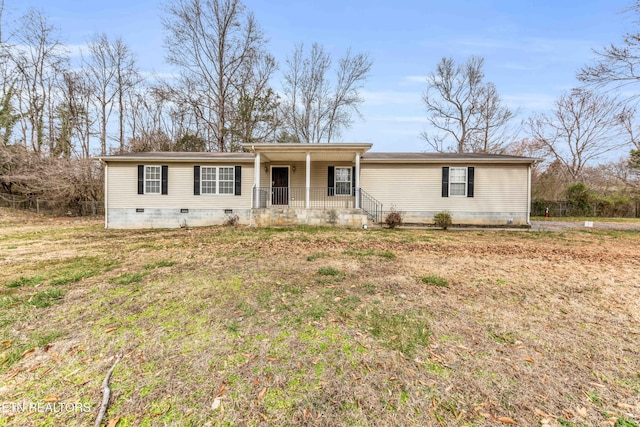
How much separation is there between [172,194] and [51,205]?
35.4 ft

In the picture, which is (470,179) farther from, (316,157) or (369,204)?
(316,157)

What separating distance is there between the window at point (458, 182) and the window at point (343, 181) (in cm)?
447

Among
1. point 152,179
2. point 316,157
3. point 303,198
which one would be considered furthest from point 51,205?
point 316,157

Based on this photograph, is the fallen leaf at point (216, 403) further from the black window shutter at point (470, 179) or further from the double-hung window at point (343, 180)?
the black window shutter at point (470, 179)

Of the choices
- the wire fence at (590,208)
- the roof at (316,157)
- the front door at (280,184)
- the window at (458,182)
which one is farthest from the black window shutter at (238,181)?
the wire fence at (590,208)

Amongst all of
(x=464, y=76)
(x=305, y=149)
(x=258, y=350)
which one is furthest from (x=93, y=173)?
(x=464, y=76)

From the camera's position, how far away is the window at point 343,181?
12.5m

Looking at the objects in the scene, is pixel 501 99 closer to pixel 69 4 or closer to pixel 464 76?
pixel 464 76

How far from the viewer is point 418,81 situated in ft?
76.6

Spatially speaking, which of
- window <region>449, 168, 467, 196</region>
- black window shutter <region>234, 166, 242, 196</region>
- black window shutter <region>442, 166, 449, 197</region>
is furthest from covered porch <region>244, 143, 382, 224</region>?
window <region>449, 168, 467, 196</region>

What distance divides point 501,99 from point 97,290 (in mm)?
28675

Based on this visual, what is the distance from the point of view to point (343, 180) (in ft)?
41.4

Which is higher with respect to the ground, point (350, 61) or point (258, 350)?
point (350, 61)

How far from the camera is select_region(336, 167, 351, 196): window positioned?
12.5 metres
